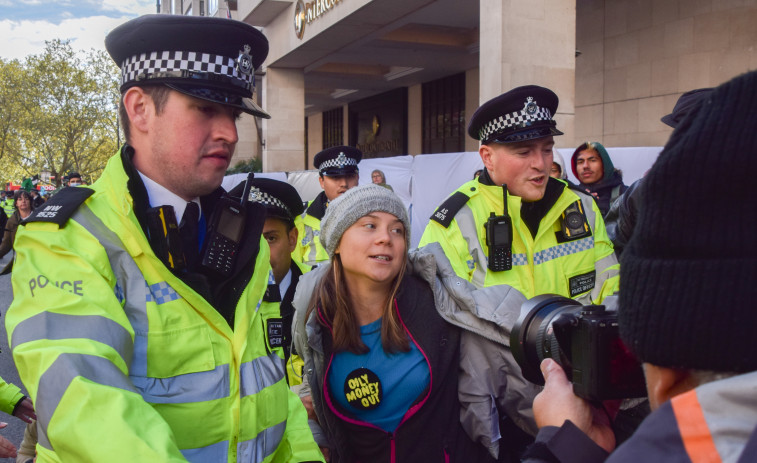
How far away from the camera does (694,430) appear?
29.6 inches

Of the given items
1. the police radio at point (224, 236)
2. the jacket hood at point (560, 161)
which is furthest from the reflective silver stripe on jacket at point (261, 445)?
the jacket hood at point (560, 161)

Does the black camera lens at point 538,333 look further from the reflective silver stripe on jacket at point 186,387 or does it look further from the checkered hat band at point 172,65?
the checkered hat band at point 172,65

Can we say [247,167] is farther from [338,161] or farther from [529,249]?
[529,249]

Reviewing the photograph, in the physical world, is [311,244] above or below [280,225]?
below

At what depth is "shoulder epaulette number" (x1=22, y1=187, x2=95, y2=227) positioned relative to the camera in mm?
1466

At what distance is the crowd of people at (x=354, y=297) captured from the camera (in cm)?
80

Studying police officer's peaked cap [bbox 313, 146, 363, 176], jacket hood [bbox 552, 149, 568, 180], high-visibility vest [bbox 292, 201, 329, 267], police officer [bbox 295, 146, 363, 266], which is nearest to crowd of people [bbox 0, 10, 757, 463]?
high-visibility vest [bbox 292, 201, 329, 267]

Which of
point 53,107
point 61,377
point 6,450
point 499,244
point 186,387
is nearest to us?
point 61,377

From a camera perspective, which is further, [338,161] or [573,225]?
[338,161]

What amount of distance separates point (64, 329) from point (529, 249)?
245 cm

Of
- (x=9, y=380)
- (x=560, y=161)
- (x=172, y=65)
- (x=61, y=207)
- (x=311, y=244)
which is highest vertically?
(x=560, y=161)

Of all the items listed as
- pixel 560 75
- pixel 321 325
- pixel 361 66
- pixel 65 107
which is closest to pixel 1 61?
pixel 65 107

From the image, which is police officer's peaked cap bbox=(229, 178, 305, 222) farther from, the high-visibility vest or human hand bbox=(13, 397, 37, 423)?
the high-visibility vest

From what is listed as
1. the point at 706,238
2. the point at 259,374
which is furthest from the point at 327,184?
the point at 706,238
